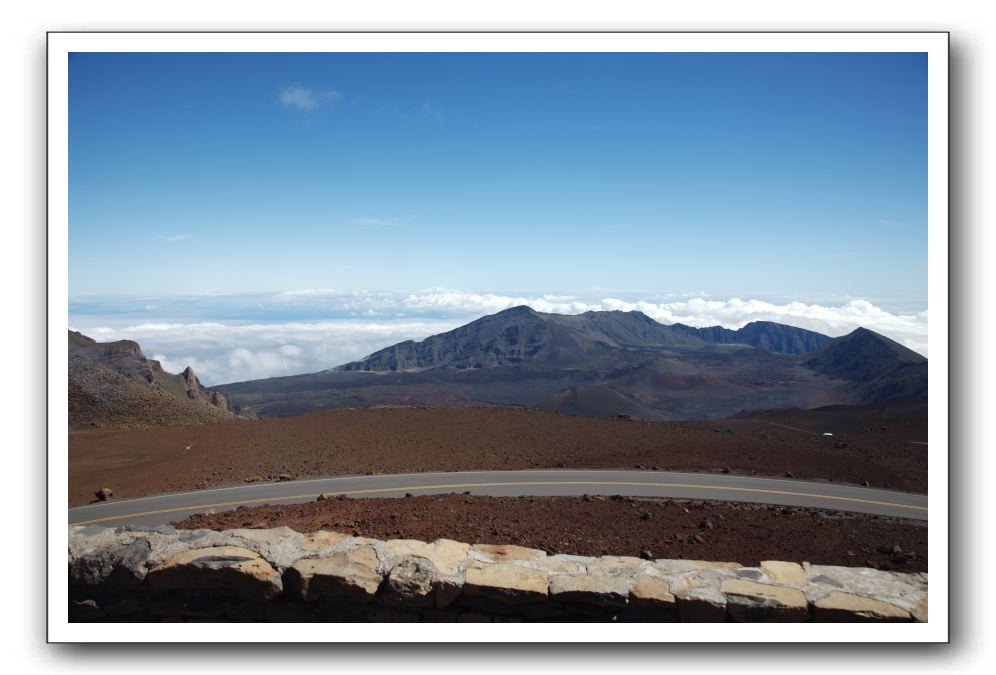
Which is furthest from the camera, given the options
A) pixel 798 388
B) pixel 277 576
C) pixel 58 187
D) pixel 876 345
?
pixel 876 345

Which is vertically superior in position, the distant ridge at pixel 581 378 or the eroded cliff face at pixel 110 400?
the eroded cliff face at pixel 110 400

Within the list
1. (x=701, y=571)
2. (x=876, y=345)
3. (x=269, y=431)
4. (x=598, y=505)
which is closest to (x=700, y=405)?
(x=876, y=345)

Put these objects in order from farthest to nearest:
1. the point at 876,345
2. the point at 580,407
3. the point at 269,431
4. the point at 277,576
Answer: the point at 876,345
the point at 580,407
the point at 269,431
the point at 277,576

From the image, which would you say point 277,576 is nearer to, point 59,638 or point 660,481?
point 59,638
